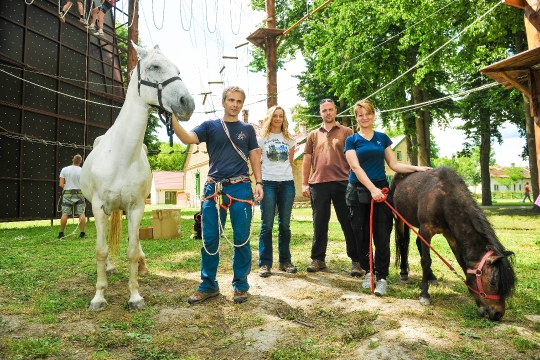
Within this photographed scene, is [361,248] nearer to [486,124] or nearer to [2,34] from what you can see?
[2,34]

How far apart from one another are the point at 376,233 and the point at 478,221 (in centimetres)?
109

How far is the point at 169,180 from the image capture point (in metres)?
45.5

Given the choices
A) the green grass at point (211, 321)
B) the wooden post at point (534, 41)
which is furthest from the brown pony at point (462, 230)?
the wooden post at point (534, 41)

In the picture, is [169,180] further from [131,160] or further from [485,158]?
[131,160]

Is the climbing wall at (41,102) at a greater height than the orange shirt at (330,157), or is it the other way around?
the climbing wall at (41,102)

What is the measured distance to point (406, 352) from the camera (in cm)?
259

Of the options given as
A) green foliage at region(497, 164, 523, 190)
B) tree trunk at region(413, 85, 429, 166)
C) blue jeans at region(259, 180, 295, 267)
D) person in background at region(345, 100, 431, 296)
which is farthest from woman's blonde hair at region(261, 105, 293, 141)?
green foliage at region(497, 164, 523, 190)

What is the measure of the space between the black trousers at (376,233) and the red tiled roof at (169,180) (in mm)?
41536

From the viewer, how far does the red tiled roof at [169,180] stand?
44.6 m

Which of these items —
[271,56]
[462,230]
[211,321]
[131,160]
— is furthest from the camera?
[271,56]

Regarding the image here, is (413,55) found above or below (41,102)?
above

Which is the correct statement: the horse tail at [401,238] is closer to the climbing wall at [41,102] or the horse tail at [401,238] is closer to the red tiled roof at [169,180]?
the climbing wall at [41,102]

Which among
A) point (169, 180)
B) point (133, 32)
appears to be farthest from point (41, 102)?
point (169, 180)

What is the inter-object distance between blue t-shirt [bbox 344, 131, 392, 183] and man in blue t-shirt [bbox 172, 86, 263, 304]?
132cm
